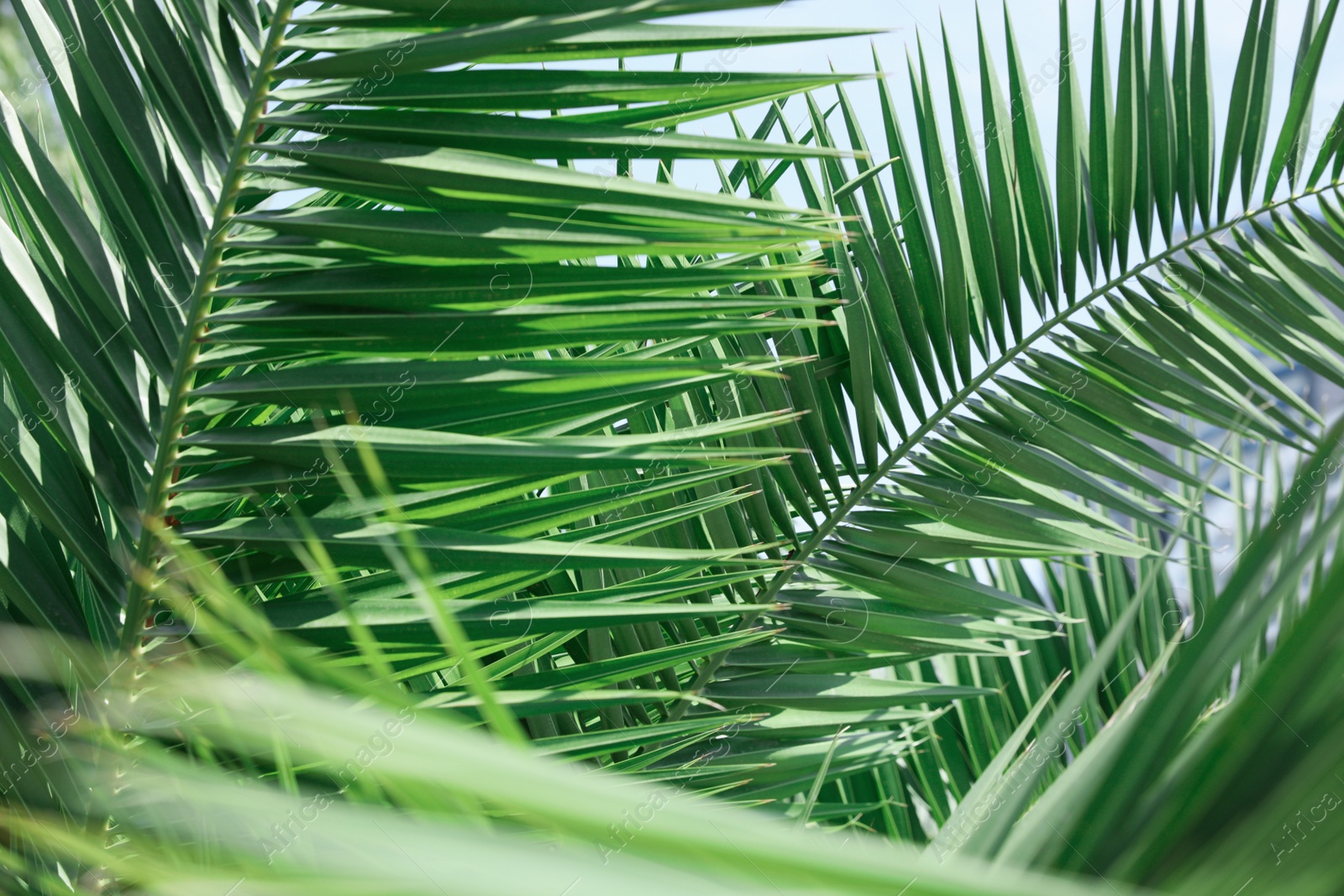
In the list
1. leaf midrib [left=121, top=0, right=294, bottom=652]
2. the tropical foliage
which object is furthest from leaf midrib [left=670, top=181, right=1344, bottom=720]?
leaf midrib [left=121, top=0, right=294, bottom=652]

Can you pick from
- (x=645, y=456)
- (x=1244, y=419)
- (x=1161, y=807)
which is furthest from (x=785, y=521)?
(x=1161, y=807)

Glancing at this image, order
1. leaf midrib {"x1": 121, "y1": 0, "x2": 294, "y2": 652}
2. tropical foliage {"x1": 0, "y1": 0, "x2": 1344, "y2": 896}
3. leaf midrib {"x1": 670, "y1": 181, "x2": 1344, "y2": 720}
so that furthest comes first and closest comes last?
leaf midrib {"x1": 670, "y1": 181, "x2": 1344, "y2": 720} < leaf midrib {"x1": 121, "y1": 0, "x2": 294, "y2": 652} < tropical foliage {"x1": 0, "y1": 0, "x2": 1344, "y2": 896}

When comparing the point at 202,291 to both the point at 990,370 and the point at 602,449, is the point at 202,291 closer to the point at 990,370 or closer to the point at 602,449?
the point at 602,449

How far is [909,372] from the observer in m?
1.13

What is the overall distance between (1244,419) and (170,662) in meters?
1.18

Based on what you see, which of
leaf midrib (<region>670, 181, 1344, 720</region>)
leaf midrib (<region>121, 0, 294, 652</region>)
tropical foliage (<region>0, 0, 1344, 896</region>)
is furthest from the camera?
leaf midrib (<region>670, 181, 1344, 720</region>)

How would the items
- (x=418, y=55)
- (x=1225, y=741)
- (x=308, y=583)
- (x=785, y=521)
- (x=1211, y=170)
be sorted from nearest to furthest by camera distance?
(x=1225, y=741) < (x=418, y=55) < (x=308, y=583) < (x=785, y=521) < (x=1211, y=170)

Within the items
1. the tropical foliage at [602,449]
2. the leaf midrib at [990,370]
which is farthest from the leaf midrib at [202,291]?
the leaf midrib at [990,370]

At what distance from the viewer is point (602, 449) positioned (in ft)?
2.15

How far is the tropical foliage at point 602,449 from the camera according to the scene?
211 mm

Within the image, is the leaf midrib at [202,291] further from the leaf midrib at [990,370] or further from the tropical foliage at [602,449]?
the leaf midrib at [990,370]

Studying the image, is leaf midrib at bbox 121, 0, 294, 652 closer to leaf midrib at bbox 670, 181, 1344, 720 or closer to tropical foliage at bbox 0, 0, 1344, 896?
tropical foliage at bbox 0, 0, 1344, 896

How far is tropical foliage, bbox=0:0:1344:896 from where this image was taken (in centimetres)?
21

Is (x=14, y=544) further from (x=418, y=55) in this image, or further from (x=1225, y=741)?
(x=1225, y=741)
